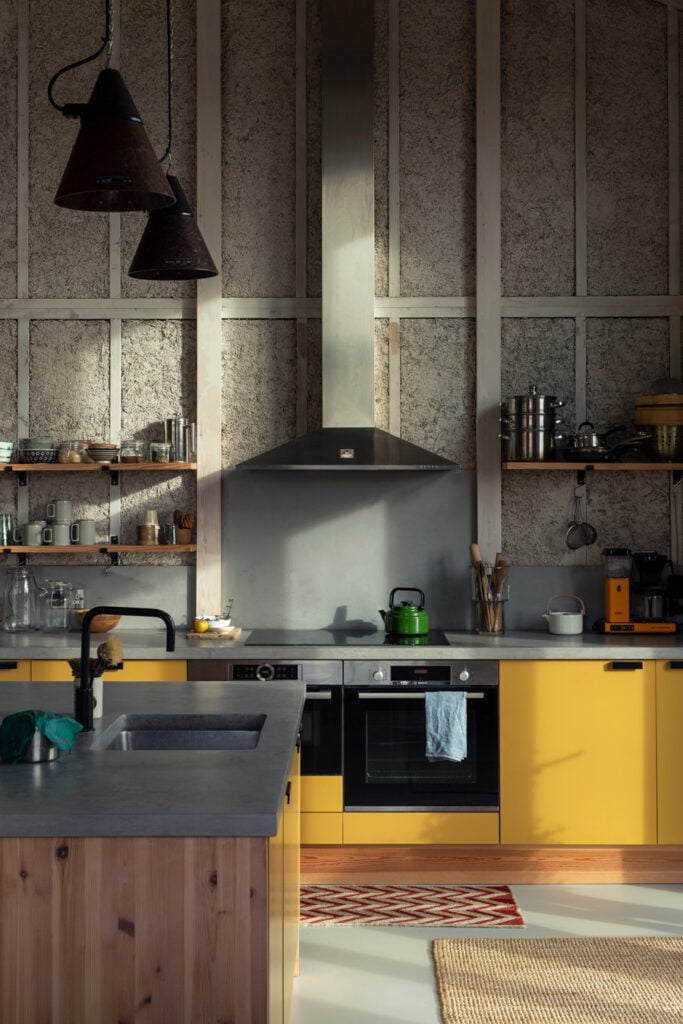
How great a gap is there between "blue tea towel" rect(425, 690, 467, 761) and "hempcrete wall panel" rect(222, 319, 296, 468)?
1.57 meters

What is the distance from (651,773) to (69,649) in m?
2.52

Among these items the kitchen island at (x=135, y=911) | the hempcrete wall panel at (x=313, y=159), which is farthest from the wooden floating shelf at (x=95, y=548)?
the kitchen island at (x=135, y=911)

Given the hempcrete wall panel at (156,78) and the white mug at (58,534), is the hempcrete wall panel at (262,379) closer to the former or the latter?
the hempcrete wall panel at (156,78)

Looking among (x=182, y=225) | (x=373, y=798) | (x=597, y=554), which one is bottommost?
(x=373, y=798)

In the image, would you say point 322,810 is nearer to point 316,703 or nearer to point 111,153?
point 316,703

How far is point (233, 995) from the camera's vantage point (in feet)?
6.76

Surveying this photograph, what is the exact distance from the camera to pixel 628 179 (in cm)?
544

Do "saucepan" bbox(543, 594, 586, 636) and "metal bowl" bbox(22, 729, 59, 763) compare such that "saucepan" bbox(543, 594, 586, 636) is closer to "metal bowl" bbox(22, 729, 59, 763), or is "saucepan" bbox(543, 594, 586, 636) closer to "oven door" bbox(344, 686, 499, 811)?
"oven door" bbox(344, 686, 499, 811)

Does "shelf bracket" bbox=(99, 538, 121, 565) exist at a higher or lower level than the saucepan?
higher

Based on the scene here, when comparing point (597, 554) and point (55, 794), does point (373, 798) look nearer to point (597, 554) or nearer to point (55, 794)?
point (597, 554)

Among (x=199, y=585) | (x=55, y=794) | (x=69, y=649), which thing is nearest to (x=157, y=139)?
(x=199, y=585)

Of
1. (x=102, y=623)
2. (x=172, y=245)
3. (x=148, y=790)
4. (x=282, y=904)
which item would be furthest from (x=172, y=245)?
(x=102, y=623)

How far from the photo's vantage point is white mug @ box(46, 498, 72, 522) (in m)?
5.39

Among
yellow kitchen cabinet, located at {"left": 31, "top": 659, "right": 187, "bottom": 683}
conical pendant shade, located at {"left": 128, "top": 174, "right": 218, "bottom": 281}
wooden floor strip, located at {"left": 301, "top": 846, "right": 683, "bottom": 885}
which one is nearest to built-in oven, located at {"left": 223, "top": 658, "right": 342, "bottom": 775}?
yellow kitchen cabinet, located at {"left": 31, "top": 659, "right": 187, "bottom": 683}
